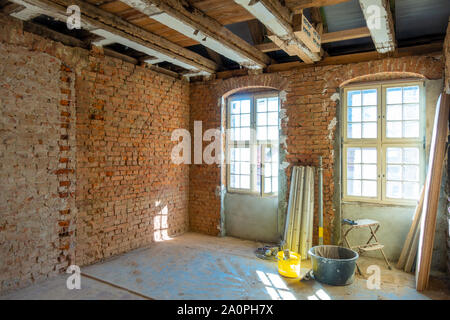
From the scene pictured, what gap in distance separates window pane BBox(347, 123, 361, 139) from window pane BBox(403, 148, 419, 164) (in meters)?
0.70

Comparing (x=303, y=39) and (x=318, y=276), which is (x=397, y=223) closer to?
(x=318, y=276)

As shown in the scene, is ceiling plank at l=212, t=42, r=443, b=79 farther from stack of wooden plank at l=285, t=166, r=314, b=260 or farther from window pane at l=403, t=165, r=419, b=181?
stack of wooden plank at l=285, t=166, r=314, b=260

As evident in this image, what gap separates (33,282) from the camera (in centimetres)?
371

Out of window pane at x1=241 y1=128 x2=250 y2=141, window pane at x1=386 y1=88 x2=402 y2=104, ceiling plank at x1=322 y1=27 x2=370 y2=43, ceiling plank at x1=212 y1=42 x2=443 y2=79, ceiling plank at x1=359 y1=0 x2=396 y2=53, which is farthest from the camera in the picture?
window pane at x1=241 y1=128 x2=250 y2=141

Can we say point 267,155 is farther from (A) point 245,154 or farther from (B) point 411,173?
(B) point 411,173

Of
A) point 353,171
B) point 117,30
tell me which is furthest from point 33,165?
point 353,171

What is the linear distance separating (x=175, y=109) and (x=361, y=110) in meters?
3.35

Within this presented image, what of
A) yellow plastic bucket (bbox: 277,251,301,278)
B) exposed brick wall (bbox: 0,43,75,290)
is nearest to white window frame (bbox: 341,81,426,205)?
yellow plastic bucket (bbox: 277,251,301,278)

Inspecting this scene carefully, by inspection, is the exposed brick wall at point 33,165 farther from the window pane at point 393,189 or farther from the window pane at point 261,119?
the window pane at point 393,189

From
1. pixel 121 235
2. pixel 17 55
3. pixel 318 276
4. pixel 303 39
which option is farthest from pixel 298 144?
pixel 17 55

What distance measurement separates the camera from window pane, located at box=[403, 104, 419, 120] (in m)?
4.47

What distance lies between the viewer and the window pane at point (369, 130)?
4746 millimetres

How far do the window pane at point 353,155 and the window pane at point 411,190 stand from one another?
75 centimetres

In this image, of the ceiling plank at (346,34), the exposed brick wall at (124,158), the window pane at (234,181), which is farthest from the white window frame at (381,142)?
the exposed brick wall at (124,158)
